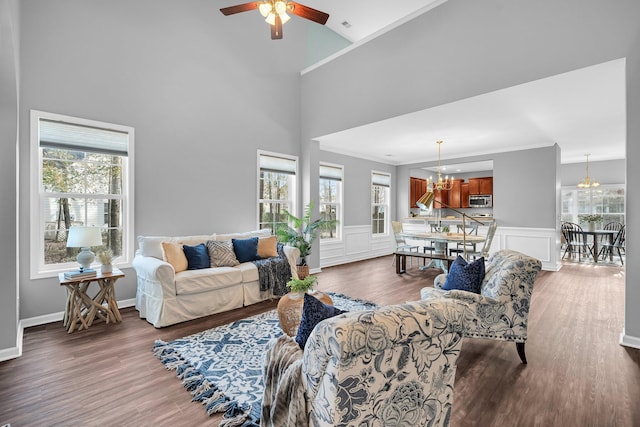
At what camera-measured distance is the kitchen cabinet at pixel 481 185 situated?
909cm

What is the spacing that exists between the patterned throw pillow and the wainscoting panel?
2.71 meters

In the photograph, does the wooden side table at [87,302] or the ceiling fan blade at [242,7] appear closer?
the ceiling fan blade at [242,7]

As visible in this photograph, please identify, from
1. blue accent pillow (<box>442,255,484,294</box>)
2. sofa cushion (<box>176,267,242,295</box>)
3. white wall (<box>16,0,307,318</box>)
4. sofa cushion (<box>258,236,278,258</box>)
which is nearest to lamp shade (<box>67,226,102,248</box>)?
white wall (<box>16,0,307,318</box>)

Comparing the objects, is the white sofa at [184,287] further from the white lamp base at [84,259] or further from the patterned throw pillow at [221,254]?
the white lamp base at [84,259]

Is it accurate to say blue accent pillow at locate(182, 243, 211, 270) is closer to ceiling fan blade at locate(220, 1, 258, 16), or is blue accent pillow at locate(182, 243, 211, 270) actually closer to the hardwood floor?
the hardwood floor

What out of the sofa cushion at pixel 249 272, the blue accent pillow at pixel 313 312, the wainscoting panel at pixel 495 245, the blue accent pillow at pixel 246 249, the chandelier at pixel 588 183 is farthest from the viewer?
the chandelier at pixel 588 183

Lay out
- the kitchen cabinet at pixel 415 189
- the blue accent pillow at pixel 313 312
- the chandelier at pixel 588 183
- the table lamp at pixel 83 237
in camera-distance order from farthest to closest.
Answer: the kitchen cabinet at pixel 415 189 < the chandelier at pixel 588 183 < the table lamp at pixel 83 237 < the blue accent pillow at pixel 313 312

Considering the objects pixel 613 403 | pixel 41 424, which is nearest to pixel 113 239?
pixel 41 424

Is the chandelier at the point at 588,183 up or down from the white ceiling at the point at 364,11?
down

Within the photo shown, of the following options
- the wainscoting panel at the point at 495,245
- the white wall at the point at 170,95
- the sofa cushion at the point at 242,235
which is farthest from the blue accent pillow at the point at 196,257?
the wainscoting panel at the point at 495,245

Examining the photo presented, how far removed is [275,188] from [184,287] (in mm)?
2771

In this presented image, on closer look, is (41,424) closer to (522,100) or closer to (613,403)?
(613,403)

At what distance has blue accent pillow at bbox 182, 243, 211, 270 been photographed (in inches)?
149

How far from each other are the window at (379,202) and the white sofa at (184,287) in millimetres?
4569
